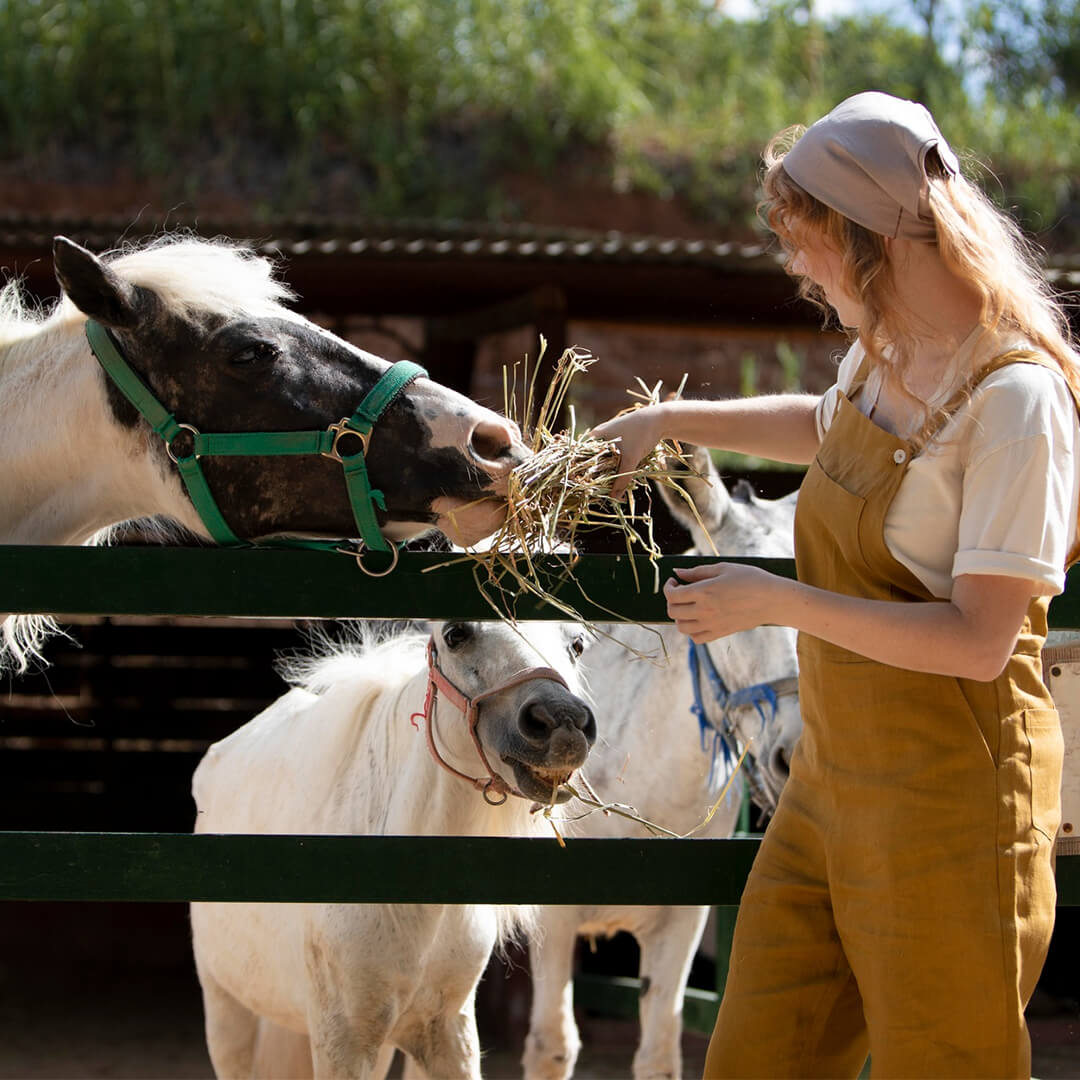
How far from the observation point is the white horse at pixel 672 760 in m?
3.23

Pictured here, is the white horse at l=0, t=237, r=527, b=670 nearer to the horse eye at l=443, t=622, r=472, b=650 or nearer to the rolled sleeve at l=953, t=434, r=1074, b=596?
the horse eye at l=443, t=622, r=472, b=650

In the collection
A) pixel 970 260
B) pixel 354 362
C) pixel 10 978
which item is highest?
pixel 970 260

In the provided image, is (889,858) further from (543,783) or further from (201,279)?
(201,279)

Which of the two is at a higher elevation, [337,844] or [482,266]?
[337,844]

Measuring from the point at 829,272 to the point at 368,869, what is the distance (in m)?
1.00

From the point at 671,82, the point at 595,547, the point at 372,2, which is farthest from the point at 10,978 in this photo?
the point at 671,82

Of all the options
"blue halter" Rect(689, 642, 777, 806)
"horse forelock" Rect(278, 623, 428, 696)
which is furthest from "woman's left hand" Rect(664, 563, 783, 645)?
"blue halter" Rect(689, 642, 777, 806)

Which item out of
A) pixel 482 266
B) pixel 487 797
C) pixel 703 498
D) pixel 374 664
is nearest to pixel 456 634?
pixel 487 797

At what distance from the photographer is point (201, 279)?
7.14 ft

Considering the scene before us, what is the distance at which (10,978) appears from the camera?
618 cm

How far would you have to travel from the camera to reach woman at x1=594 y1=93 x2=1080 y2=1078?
142cm

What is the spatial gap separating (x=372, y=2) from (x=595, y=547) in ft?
29.0

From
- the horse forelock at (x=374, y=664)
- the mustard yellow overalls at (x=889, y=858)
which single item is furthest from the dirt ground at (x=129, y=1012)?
the mustard yellow overalls at (x=889, y=858)

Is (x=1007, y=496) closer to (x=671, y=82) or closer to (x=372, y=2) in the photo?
(x=372, y=2)
